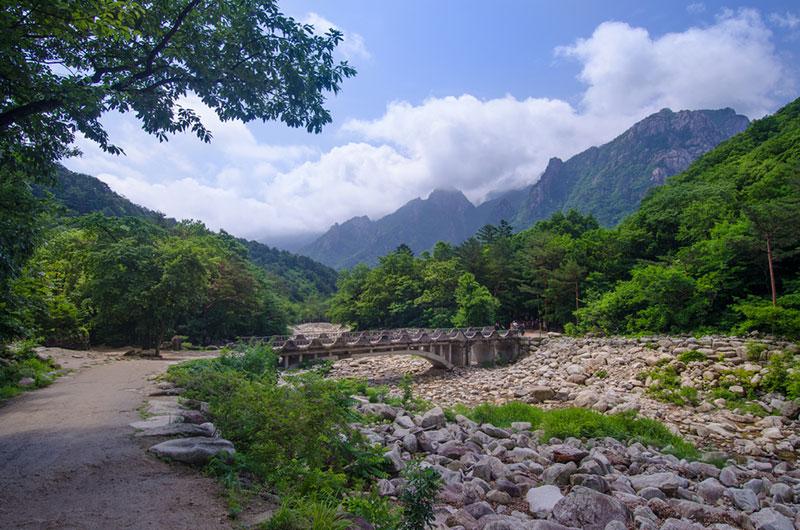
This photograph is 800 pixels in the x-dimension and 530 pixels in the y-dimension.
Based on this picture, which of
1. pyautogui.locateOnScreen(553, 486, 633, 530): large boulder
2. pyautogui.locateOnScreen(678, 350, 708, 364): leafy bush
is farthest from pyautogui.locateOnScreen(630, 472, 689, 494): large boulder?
pyautogui.locateOnScreen(678, 350, 708, 364): leafy bush

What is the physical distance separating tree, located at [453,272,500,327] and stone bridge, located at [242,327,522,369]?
4.86 m

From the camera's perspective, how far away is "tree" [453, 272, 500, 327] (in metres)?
39.0

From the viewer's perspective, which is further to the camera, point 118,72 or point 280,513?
point 118,72

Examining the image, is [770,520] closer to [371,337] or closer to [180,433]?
[180,433]

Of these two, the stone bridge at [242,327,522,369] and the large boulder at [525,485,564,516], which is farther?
the stone bridge at [242,327,522,369]

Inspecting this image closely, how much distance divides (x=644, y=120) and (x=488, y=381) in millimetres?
Result: 156764

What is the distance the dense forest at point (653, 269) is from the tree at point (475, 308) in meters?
0.10

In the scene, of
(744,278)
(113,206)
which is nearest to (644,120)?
(744,278)

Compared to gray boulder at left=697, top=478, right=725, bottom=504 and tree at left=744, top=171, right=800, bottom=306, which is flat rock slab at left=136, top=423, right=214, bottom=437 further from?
tree at left=744, top=171, right=800, bottom=306

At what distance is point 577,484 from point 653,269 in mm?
25799

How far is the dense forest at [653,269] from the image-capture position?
22891 mm

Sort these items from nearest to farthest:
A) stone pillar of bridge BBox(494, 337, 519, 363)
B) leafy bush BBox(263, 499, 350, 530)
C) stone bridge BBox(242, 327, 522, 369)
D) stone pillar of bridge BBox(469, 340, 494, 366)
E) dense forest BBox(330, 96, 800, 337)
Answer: leafy bush BBox(263, 499, 350, 530)
dense forest BBox(330, 96, 800, 337)
stone bridge BBox(242, 327, 522, 369)
stone pillar of bridge BBox(469, 340, 494, 366)
stone pillar of bridge BBox(494, 337, 519, 363)

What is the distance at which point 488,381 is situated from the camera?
2581 centimetres

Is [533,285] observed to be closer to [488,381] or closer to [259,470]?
[488,381]
